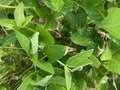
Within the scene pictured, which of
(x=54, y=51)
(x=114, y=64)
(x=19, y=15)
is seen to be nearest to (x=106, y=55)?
(x=114, y=64)

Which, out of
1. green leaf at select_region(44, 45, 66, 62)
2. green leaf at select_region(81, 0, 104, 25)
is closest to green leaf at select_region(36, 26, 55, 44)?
green leaf at select_region(44, 45, 66, 62)

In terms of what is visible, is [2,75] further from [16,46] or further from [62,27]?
[62,27]

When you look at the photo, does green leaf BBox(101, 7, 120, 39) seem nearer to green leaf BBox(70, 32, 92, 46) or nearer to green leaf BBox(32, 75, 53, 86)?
green leaf BBox(70, 32, 92, 46)

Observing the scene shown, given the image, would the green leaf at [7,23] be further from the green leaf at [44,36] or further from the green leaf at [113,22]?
the green leaf at [113,22]

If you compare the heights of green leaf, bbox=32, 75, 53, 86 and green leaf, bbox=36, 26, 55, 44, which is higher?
green leaf, bbox=36, 26, 55, 44

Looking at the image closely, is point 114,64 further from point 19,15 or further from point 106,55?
point 19,15

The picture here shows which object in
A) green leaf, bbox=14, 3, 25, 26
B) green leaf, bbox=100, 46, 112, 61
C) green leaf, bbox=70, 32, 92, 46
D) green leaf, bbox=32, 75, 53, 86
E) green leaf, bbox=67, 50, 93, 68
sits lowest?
green leaf, bbox=32, 75, 53, 86
